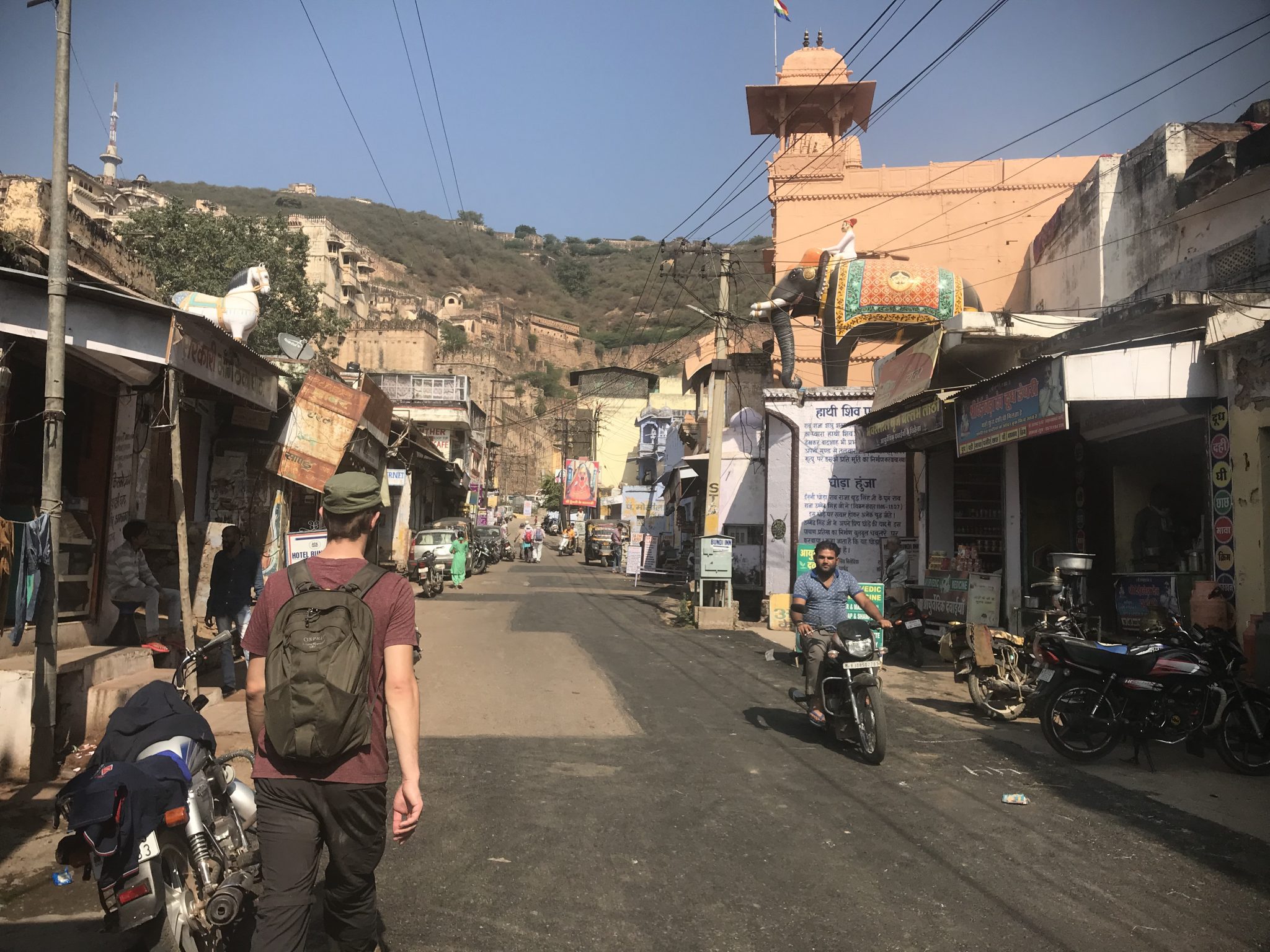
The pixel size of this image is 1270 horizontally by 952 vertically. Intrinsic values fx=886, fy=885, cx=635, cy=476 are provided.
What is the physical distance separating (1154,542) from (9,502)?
12820 mm

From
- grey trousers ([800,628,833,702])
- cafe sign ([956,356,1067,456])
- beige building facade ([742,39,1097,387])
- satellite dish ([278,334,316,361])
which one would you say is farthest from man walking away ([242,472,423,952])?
beige building facade ([742,39,1097,387])

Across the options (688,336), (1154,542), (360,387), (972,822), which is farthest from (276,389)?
(688,336)

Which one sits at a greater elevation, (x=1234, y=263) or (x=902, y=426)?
(x=1234, y=263)

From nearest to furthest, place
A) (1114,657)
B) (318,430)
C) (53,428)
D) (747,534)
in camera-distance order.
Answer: (53,428) < (1114,657) < (318,430) < (747,534)

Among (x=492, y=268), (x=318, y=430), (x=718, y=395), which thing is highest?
(x=492, y=268)

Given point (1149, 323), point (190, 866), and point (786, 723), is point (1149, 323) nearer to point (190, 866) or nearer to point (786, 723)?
point (786, 723)

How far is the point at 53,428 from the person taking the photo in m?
5.93

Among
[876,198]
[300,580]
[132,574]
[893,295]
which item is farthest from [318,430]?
[876,198]

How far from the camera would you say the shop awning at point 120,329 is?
6.29 metres

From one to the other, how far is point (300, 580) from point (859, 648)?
509cm

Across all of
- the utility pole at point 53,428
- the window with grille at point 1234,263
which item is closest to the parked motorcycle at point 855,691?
the utility pole at point 53,428

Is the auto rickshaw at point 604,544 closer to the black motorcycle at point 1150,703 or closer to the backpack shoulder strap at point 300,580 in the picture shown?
the black motorcycle at point 1150,703

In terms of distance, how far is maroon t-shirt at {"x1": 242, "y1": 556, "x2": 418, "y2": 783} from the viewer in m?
2.71

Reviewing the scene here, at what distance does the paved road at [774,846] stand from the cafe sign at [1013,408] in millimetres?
3473
